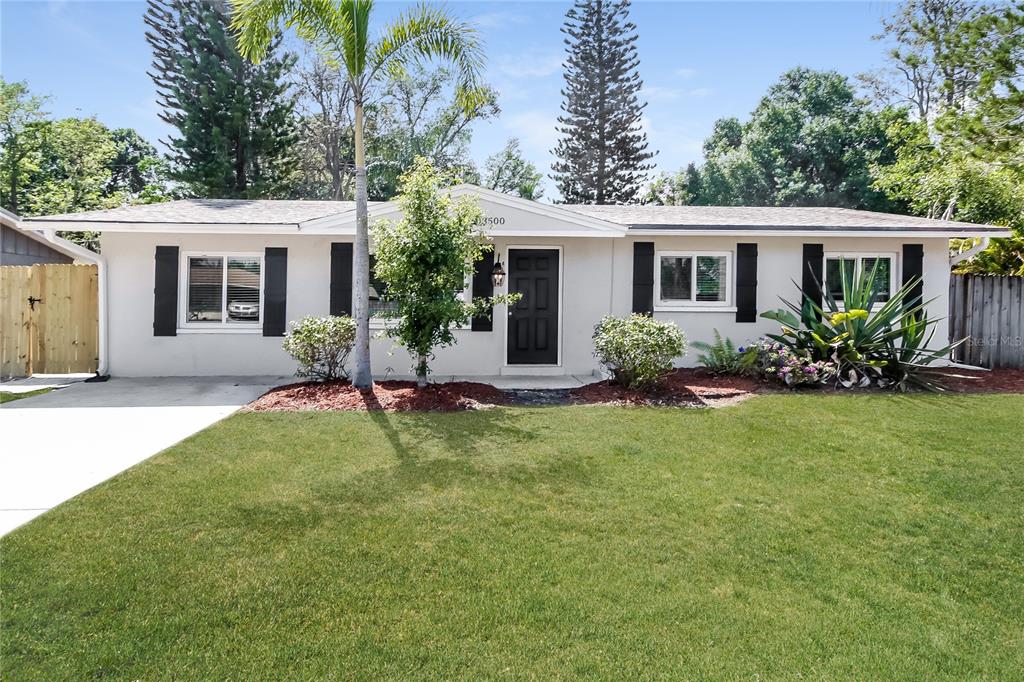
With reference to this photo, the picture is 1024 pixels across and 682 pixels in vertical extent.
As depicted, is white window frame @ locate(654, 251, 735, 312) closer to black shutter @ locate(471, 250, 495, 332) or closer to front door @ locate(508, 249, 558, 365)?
front door @ locate(508, 249, 558, 365)

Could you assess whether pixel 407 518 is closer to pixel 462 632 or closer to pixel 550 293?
pixel 462 632

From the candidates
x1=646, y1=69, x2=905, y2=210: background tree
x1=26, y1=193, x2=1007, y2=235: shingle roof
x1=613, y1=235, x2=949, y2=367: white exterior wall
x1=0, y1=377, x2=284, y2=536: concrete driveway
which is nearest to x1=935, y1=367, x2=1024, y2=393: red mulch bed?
x1=613, y1=235, x2=949, y2=367: white exterior wall

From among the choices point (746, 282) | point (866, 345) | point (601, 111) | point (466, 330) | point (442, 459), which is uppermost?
point (601, 111)

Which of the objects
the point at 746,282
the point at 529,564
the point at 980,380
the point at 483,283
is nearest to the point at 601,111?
the point at 746,282

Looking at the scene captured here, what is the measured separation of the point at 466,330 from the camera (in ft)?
32.4

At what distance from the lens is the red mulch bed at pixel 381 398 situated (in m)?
7.16

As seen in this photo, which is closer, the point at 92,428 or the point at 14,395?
the point at 92,428

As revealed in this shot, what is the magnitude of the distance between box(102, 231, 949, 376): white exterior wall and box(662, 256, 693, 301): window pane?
258mm

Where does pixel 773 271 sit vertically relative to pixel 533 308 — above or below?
above

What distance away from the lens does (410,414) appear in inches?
272

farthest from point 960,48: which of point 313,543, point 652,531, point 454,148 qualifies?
point 454,148

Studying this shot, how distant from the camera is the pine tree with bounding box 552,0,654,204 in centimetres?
2889

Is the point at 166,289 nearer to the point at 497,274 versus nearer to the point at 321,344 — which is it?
the point at 321,344

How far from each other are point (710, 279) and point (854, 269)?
2.56 meters
